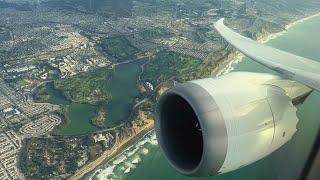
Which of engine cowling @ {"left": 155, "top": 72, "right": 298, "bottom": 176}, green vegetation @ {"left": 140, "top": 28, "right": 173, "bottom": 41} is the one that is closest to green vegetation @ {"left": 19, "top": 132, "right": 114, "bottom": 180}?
engine cowling @ {"left": 155, "top": 72, "right": 298, "bottom": 176}

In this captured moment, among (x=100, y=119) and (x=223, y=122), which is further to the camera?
(x=100, y=119)

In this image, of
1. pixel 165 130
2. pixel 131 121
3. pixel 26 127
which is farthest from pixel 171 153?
pixel 26 127

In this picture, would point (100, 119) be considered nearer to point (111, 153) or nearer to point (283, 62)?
point (111, 153)

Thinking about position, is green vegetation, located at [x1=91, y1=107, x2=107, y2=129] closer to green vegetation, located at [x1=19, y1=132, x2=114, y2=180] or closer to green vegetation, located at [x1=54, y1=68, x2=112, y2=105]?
green vegetation, located at [x1=19, y1=132, x2=114, y2=180]

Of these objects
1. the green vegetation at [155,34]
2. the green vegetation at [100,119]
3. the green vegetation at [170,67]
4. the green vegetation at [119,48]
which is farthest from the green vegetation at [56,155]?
the green vegetation at [155,34]

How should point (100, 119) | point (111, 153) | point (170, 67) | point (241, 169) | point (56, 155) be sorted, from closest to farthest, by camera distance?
1. point (241, 169)
2. point (111, 153)
3. point (56, 155)
4. point (100, 119)
5. point (170, 67)

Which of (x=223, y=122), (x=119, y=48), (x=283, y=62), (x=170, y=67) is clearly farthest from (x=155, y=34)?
(x=223, y=122)

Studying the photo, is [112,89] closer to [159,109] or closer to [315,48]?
[315,48]
